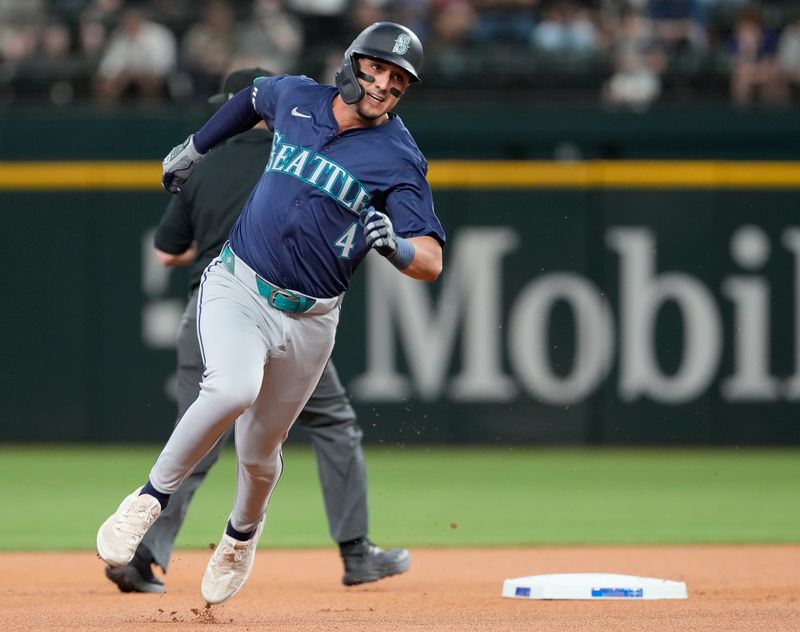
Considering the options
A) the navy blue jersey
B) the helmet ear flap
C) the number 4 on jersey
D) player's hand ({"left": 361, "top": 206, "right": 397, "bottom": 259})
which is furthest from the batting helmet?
player's hand ({"left": 361, "top": 206, "right": 397, "bottom": 259})

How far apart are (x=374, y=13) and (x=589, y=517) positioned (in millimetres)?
5559

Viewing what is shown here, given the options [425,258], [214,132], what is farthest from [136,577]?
[425,258]

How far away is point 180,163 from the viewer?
5.09m

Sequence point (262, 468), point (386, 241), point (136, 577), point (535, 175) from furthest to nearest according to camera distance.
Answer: point (535, 175), point (136, 577), point (262, 468), point (386, 241)

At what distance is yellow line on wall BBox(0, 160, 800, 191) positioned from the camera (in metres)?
10.9

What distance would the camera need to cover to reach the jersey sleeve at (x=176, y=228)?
5895 millimetres

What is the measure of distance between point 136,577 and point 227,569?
610 millimetres

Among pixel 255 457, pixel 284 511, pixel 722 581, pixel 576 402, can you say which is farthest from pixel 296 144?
pixel 576 402

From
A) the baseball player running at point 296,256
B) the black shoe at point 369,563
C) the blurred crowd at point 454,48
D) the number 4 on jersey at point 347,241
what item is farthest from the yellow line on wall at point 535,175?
the number 4 on jersey at point 347,241

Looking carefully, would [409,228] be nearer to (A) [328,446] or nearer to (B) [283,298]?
(B) [283,298]

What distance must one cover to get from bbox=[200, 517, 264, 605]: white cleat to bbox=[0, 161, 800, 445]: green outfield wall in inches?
220

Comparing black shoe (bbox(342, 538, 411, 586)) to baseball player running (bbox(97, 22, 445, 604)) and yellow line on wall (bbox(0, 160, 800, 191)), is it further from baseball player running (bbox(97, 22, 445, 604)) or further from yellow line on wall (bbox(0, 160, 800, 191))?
yellow line on wall (bbox(0, 160, 800, 191))

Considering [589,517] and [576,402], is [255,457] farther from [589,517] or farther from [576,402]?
[576,402]

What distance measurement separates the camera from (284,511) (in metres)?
8.30
